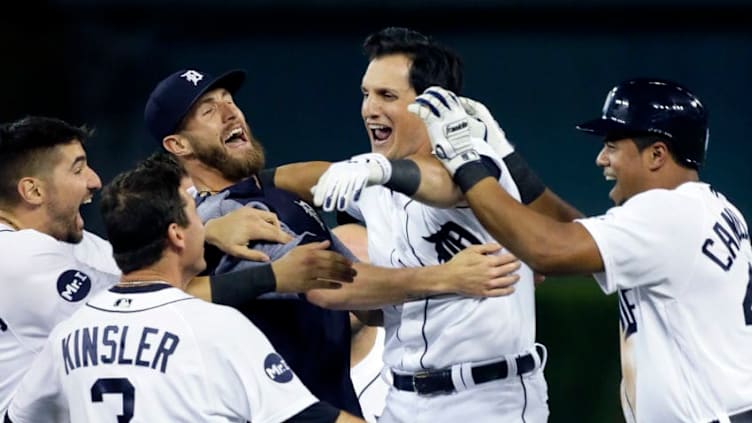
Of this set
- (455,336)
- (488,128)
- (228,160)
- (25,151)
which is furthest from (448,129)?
(25,151)

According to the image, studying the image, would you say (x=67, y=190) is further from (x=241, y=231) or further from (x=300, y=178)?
(x=241, y=231)

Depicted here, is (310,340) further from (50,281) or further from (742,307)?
(742,307)

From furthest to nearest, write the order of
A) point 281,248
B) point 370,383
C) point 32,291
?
point 370,383, point 32,291, point 281,248

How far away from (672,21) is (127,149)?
12.6 ft

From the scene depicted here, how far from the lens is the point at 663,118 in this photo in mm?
3965

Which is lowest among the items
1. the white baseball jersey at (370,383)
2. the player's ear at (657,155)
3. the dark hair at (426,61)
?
the white baseball jersey at (370,383)

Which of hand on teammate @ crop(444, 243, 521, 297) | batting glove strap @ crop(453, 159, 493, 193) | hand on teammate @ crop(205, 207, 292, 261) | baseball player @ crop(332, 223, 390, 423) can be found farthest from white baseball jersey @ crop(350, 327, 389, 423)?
batting glove strap @ crop(453, 159, 493, 193)

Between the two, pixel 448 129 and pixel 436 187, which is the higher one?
pixel 448 129

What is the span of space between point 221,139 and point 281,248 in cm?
52

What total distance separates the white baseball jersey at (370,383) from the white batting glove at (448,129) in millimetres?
1912

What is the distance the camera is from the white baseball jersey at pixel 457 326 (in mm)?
3984

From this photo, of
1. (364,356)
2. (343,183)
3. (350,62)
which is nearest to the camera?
(343,183)

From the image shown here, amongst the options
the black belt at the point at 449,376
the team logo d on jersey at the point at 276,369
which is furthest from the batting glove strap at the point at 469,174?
the team logo d on jersey at the point at 276,369

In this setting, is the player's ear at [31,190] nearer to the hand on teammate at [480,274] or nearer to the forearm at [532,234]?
the hand on teammate at [480,274]
